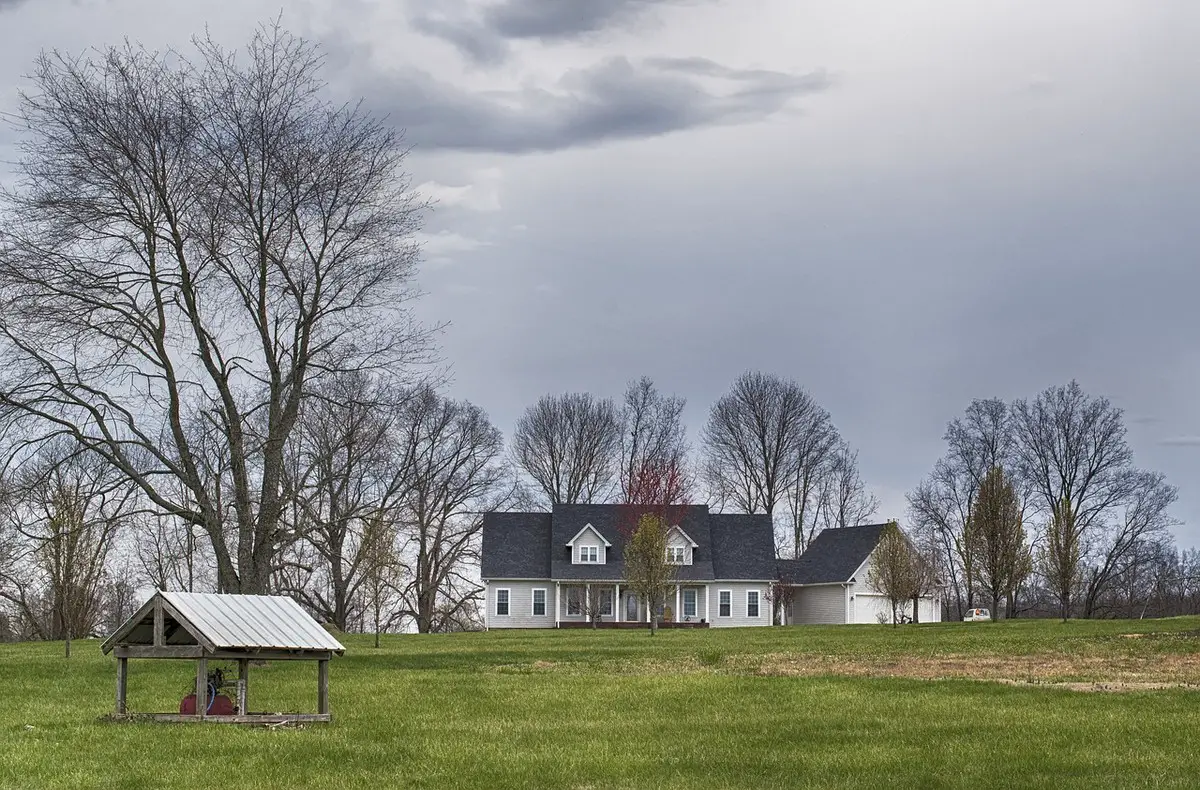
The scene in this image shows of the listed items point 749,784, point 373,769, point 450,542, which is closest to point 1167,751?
point 749,784

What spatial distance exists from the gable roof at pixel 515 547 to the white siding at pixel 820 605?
15018mm

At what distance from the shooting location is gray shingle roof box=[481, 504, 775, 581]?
78625mm

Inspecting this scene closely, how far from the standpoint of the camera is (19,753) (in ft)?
49.2

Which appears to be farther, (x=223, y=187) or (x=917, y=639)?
(x=917, y=639)

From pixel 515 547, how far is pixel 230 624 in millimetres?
62432

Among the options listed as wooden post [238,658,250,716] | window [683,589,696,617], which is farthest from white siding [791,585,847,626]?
wooden post [238,658,250,716]

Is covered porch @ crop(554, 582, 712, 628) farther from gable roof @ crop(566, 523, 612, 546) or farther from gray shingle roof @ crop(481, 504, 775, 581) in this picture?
gable roof @ crop(566, 523, 612, 546)

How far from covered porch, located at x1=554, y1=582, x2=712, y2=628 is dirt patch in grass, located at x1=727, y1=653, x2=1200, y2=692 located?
45.6 metres

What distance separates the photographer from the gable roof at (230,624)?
1717cm

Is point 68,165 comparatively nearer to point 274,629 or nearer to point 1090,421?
point 274,629

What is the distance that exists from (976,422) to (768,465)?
12819 millimetres

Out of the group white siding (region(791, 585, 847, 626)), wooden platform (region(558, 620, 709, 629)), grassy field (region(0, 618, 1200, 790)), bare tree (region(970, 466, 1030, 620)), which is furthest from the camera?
white siding (region(791, 585, 847, 626))

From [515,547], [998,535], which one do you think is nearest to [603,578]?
[515,547]

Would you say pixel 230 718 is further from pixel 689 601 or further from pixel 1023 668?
pixel 689 601
